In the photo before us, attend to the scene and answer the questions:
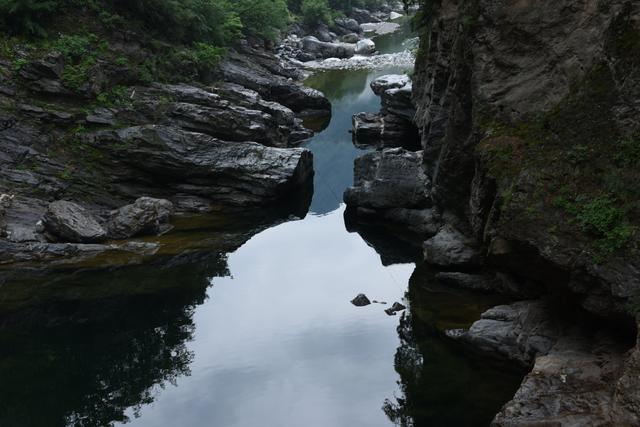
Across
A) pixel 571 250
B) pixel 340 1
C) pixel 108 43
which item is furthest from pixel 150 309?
pixel 340 1

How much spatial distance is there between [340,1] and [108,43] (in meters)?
61.4

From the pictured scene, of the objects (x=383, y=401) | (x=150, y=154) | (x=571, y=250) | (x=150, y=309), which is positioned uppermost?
(x=150, y=154)

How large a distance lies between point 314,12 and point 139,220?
180ft

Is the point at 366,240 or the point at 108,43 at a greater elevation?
the point at 108,43

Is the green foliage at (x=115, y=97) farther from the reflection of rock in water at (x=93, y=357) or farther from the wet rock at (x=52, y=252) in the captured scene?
the reflection of rock in water at (x=93, y=357)

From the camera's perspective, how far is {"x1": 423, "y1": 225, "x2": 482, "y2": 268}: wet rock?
53.9 feet

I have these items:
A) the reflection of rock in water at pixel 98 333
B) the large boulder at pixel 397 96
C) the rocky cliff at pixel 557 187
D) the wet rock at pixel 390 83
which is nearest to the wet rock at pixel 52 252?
the reflection of rock in water at pixel 98 333

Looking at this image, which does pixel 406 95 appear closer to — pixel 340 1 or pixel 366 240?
pixel 366 240

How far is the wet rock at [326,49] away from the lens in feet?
204

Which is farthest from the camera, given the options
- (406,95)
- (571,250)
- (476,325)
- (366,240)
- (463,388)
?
(406,95)

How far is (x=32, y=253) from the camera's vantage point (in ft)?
61.9

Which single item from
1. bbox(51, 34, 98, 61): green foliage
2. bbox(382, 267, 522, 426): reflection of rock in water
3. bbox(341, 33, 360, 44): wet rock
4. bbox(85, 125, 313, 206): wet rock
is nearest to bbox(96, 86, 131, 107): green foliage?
bbox(85, 125, 313, 206): wet rock

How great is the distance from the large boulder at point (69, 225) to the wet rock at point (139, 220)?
0.54 metres

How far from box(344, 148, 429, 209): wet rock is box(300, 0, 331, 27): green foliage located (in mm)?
50597
